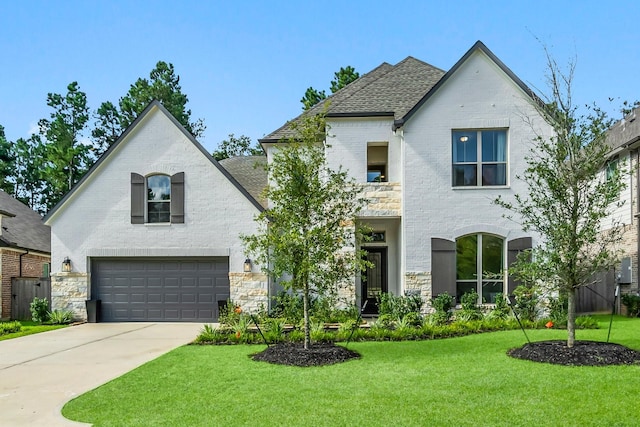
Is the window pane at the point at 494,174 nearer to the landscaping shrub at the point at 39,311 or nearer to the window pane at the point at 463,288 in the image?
the window pane at the point at 463,288

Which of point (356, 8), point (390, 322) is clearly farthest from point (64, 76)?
point (390, 322)

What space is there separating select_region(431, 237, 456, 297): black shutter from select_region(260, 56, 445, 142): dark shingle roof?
4.13 m

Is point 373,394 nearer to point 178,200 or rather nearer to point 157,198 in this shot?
point 178,200

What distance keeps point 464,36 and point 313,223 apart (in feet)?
33.8

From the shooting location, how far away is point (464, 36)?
17266mm

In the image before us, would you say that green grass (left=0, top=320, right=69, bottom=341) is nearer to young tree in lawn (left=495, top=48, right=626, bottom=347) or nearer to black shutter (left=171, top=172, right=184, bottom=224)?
black shutter (left=171, top=172, right=184, bottom=224)

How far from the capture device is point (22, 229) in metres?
21.5

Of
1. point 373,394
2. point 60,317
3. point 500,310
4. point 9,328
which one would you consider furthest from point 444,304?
point 9,328

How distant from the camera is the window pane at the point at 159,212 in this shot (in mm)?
17281

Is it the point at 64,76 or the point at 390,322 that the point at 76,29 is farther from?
the point at 64,76

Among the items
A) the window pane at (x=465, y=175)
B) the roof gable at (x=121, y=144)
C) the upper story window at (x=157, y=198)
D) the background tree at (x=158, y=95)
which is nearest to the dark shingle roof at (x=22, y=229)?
the roof gable at (x=121, y=144)

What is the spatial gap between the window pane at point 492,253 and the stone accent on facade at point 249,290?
6.44 m

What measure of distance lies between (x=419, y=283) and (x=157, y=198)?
856 centimetres

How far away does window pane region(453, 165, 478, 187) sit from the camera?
50.4ft
